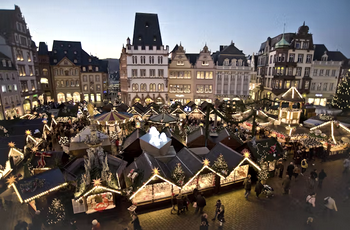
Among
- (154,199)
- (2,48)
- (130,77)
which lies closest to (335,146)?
(154,199)

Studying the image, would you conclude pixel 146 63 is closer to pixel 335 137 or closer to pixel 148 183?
pixel 335 137

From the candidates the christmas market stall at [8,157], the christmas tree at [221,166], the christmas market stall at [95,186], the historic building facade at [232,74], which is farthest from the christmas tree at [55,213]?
the historic building facade at [232,74]

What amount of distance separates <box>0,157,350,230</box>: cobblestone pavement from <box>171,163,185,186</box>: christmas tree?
4.63 ft

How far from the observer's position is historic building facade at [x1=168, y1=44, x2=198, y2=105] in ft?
120

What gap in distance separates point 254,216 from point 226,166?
7.87ft

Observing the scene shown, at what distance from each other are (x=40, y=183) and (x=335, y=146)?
18.6 meters

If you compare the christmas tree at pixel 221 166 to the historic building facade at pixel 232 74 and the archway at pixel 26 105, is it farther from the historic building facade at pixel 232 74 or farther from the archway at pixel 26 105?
the archway at pixel 26 105

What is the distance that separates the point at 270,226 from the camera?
8297 mm

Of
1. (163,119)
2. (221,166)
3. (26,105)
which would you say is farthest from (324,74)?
(26,105)

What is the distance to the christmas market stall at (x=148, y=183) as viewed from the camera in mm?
8607

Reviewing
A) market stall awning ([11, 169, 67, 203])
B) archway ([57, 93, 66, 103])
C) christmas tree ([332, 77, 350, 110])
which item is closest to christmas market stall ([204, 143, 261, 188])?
market stall awning ([11, 169, 67, 203])

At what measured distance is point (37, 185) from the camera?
26.6 ft

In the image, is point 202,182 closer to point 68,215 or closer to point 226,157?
point 226,157

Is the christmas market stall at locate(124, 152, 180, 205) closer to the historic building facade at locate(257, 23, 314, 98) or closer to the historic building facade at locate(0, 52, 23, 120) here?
the historic building facade at locate(0, 52, 23, 120)
